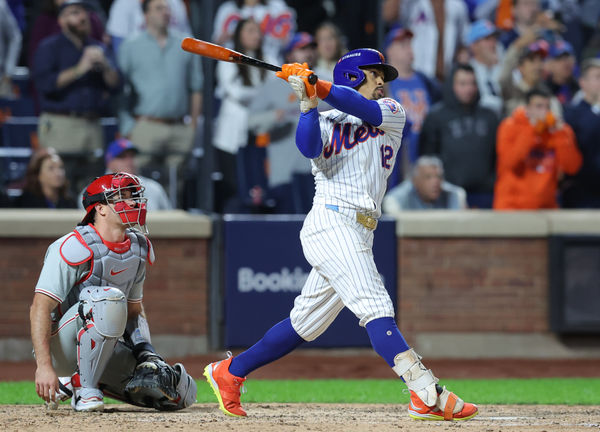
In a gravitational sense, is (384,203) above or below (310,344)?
above

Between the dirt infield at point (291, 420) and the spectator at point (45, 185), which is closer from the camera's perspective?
the dirt infield at point (291, 420)

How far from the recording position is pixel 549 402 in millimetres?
5742

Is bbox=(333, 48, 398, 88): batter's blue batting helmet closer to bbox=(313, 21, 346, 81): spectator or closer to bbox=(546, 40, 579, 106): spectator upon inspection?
bbox=(313, 21, 346, 81): spectator

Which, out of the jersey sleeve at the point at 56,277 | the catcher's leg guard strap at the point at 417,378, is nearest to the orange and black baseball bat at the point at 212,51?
the jersey sleeve at the point at 56,277

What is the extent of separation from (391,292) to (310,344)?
76 cm

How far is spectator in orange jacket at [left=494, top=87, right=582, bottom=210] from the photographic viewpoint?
8219 millimetres

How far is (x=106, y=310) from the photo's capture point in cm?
441

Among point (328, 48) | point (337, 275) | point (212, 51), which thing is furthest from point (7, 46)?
point (337, 275)

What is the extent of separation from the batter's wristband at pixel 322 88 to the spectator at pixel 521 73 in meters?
5.09

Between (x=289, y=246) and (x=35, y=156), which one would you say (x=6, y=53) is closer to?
(x=35, y=156)

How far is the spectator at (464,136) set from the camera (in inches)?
336

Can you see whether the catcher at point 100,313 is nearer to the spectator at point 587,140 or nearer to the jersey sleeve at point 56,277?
the jersey sleeve at point 56,277

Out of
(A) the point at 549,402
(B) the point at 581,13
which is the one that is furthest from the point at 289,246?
(B) the point at 581,13

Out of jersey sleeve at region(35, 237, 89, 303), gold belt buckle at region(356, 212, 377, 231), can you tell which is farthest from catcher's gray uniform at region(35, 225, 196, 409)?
gold belt buckle at region(356, 212, 377, 231)
